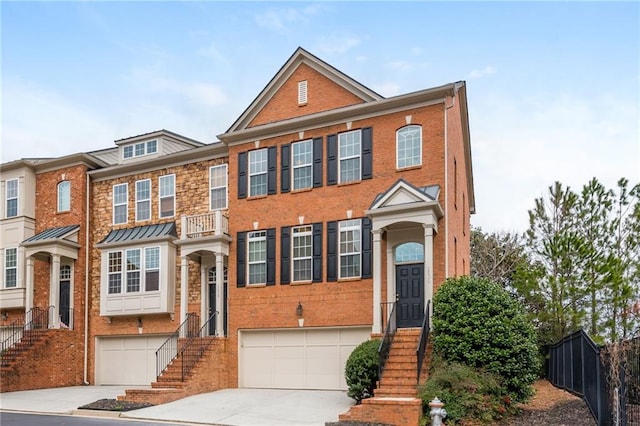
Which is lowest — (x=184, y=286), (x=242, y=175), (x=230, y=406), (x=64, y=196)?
(x=230, y=406)

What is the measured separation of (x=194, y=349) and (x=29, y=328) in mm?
7947

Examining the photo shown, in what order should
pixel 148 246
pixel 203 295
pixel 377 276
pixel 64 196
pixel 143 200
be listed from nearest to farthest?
pixel 377 276 → pixel 203 295 → pixel 148 246 → pixel 143 200 → pixel 64 196

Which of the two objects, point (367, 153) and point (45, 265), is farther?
point (45, 265)

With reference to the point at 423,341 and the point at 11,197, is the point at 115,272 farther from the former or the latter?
the point at 423,341

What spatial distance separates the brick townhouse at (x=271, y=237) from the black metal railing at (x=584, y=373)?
3877 mm

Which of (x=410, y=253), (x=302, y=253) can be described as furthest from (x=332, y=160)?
(x=410, y=253)

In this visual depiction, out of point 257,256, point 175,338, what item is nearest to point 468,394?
point 257,256

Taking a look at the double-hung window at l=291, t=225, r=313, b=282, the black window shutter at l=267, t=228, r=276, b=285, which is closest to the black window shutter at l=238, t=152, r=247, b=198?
the black window shutter at l=267, t=228, r=276, b=285

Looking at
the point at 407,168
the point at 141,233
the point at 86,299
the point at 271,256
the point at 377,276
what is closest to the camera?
the point at 377,276

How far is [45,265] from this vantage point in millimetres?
26469

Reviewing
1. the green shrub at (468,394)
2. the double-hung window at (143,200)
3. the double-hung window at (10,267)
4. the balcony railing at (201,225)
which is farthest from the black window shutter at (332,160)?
the double-hung window at (10,267)

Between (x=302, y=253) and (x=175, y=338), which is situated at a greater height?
(x=302, y=253)

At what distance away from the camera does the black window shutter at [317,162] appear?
21172 millimetres

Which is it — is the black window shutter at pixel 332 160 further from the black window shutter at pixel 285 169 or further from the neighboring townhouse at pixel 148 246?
the neighboring townhouse at pixel 148 246
